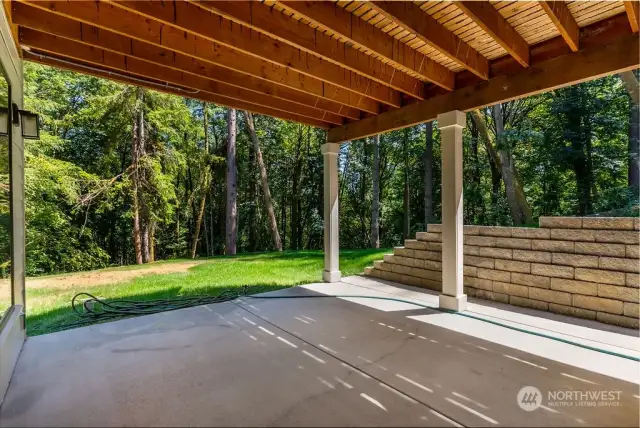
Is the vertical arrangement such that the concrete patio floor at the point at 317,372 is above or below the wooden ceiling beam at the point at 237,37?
below

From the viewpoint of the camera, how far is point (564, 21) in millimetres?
2385

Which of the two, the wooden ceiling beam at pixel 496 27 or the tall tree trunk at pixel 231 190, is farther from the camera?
the tall tree trunk at pixel 231 190

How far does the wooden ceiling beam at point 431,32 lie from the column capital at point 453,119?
44cm

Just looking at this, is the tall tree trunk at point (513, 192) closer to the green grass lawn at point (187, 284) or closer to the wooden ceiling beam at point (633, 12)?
the green grass lawn at point (187, 284)

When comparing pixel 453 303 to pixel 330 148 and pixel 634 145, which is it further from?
pixel 634 145

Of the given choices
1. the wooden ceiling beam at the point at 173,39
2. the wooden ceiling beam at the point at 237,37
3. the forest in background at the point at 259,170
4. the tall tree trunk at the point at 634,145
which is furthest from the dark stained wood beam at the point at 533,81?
the tall tree trunk at the point at 634,145

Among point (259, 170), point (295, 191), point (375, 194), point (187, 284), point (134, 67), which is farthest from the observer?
point (295, 191)

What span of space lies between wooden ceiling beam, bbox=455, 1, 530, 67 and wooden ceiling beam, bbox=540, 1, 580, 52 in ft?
1.08

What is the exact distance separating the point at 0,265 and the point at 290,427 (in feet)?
7.83

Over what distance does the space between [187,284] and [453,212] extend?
14.0 ft

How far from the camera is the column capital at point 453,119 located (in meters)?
3.57

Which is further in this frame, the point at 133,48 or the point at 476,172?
the point at 476,172

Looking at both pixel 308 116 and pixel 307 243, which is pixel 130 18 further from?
pixel 307 243

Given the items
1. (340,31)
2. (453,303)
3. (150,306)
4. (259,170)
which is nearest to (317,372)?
(453,303)
